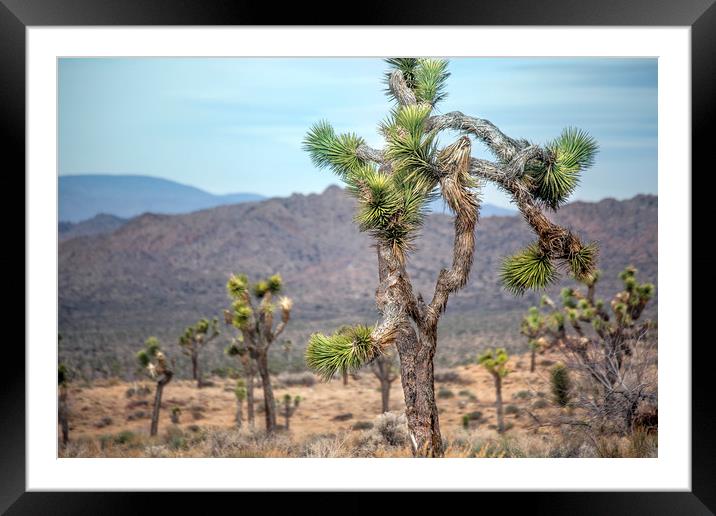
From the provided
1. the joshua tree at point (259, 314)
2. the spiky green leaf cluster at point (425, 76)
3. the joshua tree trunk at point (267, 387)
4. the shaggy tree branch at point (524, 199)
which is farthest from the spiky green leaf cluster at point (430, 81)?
the joshua tree trunk at point (267, 387)

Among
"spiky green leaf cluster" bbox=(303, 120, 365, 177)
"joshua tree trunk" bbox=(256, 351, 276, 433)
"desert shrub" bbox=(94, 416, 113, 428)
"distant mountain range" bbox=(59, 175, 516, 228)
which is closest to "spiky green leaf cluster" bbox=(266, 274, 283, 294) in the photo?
"joshua tree trunk" bbox=(256, 351, 276, 433)

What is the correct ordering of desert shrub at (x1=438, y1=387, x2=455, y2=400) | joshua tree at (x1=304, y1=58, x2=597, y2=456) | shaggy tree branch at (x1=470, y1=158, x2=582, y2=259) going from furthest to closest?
desert shrub at (x1=438, y1=387, x2=455, y2=400) → shaggy tree branch at (x1=470, y1=158, x2=582, y2=259) → joshua tree at (x1=304, y1=58, x2=597, y2=456)

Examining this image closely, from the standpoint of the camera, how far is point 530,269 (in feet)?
25.2

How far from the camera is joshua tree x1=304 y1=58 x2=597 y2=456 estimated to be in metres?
7.06

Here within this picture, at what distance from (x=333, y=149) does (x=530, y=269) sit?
2274 mm

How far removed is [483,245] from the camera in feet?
122

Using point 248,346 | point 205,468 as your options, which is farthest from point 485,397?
point 205,468

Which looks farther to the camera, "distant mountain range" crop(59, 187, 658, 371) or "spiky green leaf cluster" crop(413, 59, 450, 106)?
"distant mountain range" crop(59, 187, 658, 371)

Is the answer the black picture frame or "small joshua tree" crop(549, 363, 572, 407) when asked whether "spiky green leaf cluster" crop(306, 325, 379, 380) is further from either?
"small joshua tree" crop(549, 363, 572, 407)

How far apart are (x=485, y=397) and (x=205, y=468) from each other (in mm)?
15651

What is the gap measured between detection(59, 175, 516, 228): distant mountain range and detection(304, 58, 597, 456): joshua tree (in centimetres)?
3210

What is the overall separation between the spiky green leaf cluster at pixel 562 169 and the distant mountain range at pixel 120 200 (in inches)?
1258

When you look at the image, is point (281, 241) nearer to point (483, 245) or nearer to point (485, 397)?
point (483, 245)

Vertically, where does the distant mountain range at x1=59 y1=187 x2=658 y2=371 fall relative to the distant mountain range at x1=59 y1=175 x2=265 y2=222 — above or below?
below
